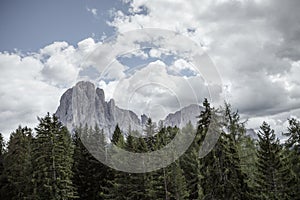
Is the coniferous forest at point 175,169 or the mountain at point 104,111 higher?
the mountain at point 104,111

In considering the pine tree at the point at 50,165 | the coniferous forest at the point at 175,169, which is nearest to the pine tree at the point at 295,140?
the coniferous forest at the point at 175,169

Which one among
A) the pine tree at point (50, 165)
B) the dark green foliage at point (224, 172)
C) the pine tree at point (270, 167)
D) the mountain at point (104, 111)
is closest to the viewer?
the dark green foliage at point (224, 172)

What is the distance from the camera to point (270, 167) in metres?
29.2

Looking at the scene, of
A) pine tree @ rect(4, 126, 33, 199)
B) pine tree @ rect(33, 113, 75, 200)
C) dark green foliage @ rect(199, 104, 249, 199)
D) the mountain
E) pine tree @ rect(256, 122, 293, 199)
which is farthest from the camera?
pine tree @ rect(4, 126, 33, 199)

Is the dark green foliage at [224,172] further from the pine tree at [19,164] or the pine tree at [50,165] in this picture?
the pine tree at [19,164]

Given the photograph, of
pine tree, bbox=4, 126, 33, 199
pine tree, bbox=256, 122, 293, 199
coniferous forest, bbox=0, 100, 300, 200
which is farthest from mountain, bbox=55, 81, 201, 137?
pine tree, bbox=4, 126, 33, 199

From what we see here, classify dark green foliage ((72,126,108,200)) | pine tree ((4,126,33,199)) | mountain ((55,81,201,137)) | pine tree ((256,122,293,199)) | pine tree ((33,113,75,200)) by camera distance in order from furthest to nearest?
dark green foliage ((72,126,108,200))
pine tree ((4,126,33,199))
pine tree ((33,113,75,200))
pine tree ((256,122,293,199))
mountain ((55,81,201,137))

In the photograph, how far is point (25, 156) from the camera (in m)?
40.0

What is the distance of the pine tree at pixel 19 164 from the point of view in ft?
125

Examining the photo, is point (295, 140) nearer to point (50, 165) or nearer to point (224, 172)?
point (224, 172)

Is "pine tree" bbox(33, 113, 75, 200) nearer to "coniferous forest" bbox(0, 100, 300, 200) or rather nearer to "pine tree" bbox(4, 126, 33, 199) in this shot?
"coniferous forest" bbox(0, 100, 300, 200)

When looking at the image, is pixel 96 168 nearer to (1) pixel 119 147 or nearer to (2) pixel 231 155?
(1) pixel 119 147

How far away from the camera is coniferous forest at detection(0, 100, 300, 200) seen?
75.0 ft

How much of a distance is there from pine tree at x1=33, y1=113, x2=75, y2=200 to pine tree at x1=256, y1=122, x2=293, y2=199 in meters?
18.4
